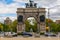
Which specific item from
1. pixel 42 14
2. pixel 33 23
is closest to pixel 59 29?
pixel 33 23

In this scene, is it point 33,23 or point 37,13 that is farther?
point 33,23

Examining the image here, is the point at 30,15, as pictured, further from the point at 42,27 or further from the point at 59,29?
the point at 59,29

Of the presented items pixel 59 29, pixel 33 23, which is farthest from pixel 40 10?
pixel 33 23

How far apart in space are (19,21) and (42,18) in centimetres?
819

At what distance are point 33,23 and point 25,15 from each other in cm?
4670

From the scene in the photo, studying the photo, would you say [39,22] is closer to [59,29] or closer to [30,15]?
[30,15]

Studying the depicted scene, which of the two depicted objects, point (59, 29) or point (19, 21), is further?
point (59, 29)

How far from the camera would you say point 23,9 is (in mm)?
87438

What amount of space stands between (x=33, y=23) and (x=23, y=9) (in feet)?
155

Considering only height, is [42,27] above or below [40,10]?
below

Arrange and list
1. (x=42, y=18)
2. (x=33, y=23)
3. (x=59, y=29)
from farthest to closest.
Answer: (x=33, y=23) → (x=59, y=29) → (x=42, y=18)

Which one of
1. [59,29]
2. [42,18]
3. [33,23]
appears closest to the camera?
[42,18]

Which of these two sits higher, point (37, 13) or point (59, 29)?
point (37, 13)

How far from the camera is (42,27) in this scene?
8662 centimetres
